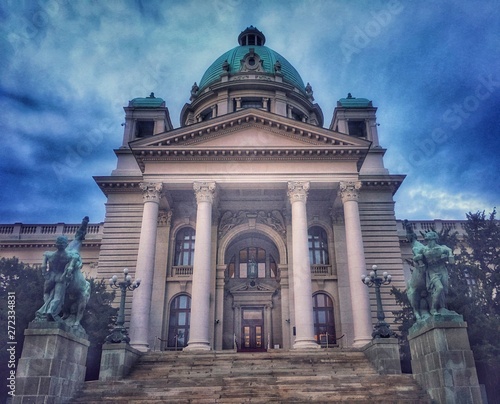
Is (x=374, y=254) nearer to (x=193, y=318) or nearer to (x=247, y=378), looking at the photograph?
(x=193, y=318)

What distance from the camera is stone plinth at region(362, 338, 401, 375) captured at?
17297 mm

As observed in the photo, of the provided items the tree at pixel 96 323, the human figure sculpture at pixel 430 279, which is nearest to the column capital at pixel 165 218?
the tree at pixel 96 323

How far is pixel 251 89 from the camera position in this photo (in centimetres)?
4059

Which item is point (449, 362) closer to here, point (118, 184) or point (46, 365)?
point (46, 365)

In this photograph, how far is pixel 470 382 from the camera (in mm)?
12406

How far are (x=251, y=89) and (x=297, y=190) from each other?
60.3ft

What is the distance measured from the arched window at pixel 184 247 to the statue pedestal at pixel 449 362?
60.2 ft

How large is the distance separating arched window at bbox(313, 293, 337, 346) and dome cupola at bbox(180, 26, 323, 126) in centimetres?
1818

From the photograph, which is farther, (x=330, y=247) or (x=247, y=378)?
(x=330, y=247)

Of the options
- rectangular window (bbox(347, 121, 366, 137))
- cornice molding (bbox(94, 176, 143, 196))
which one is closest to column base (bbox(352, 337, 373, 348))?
cornice molding (bbox(94, 176, 143, 196))

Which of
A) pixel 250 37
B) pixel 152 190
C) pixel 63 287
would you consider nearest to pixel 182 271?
pixel 152 190

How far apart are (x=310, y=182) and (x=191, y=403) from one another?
1544cm

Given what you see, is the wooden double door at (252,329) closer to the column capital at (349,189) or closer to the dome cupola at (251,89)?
the column capital at (349,189)

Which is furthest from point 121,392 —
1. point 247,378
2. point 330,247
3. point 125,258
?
point 330,247
